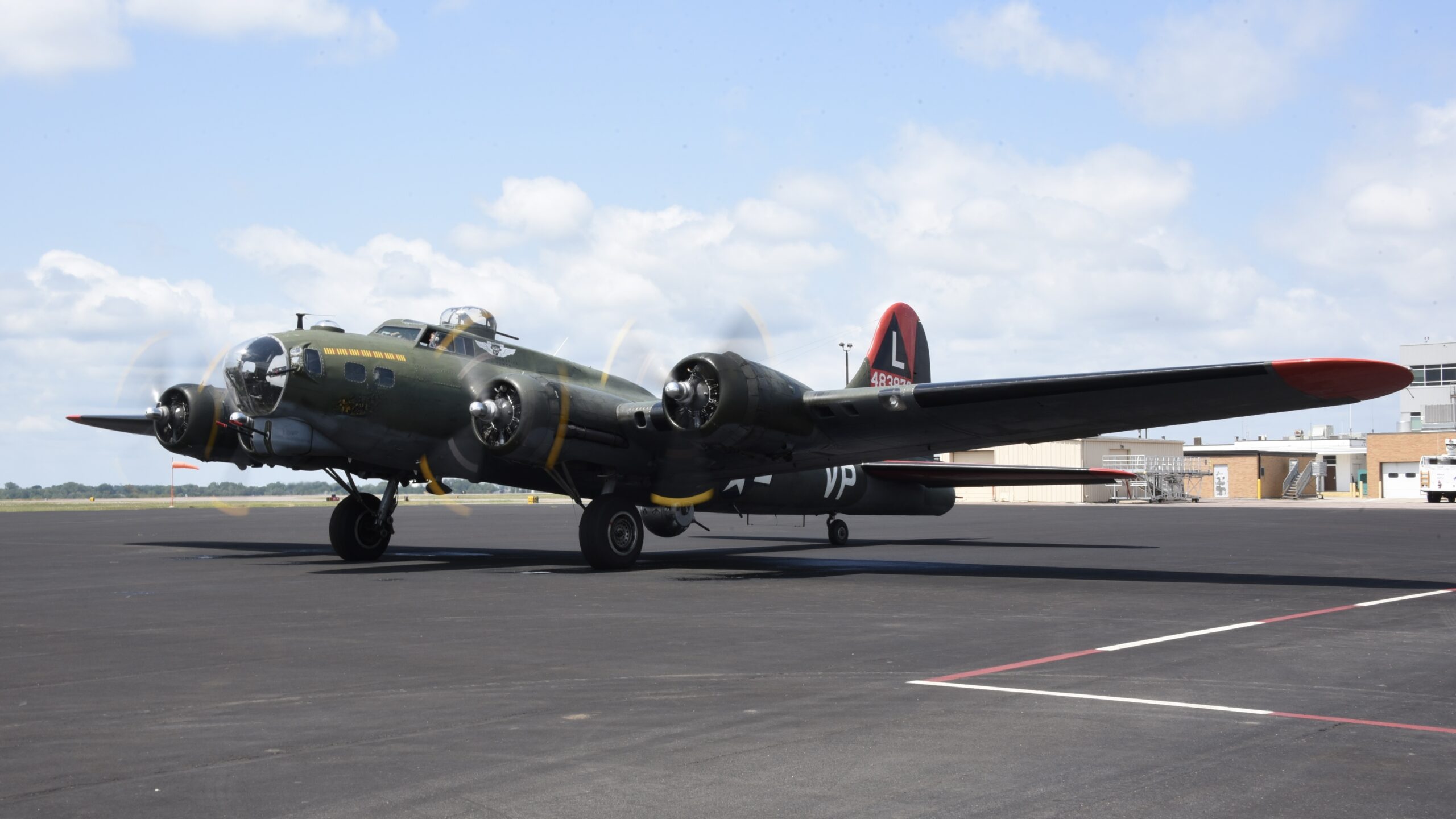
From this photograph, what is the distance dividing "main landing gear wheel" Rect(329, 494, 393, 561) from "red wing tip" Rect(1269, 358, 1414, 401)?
1539cm

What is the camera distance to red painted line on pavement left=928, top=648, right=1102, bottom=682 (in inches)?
330

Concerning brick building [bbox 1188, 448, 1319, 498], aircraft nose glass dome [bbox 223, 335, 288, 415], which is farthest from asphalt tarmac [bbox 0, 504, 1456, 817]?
brick building [bbox 1188, 448, 1319, 498]

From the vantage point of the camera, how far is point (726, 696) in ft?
25.2

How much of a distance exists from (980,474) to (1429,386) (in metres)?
94.7

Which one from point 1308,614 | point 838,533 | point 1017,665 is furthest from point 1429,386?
point 1017,665

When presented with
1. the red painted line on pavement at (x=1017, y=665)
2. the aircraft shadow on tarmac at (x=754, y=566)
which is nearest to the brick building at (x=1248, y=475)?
the aircraft shadow on tarmac at (x=754, y=566)

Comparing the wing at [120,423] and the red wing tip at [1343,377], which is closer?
the red wing tip at [1343,377]

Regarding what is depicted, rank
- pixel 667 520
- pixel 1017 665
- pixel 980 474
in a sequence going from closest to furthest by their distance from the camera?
1. pixel 1017 665
2. pixel 667 520
3. pixel 980 474

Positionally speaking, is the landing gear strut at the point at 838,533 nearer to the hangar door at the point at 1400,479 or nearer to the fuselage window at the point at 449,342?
the fuselage window at the point at 449,342

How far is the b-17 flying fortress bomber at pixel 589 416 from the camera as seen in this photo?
16.6 meters

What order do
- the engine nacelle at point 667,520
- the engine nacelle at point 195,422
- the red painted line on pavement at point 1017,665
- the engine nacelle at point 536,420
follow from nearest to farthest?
the red painted line on pavement at point 1017,665 → the engine nacelle at point 536,420 → the engine nacelle at point 195,422 → the engine nacelle at point 667,520

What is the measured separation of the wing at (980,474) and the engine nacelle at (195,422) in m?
12.7

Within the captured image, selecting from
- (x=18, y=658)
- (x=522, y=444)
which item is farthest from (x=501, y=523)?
(x=18, y=658)

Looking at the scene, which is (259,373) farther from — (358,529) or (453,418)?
(358,529)
